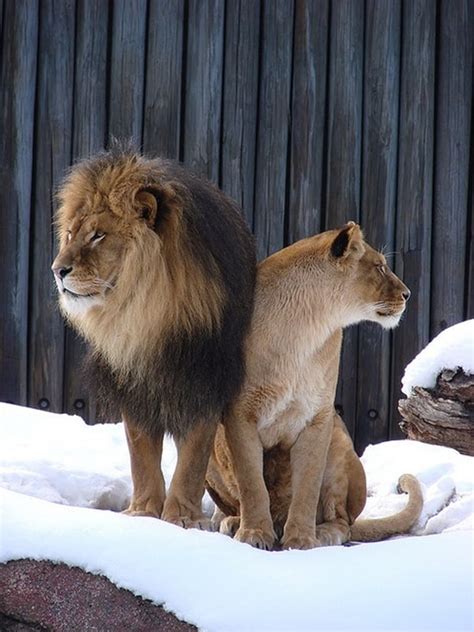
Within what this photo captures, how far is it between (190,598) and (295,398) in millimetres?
1354

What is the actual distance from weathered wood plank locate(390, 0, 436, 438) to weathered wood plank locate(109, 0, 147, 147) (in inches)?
53.0

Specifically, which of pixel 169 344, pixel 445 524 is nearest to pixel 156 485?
pixel 169 344

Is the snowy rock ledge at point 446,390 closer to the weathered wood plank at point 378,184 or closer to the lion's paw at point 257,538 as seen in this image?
the lion's paw at point 257,538

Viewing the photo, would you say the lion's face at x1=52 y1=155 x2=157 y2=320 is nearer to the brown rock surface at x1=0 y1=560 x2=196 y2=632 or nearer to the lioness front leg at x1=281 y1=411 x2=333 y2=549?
the lioness front leg at x1=281 y1=411 x2=333 y2=549

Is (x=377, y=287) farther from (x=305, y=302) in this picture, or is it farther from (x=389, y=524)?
(x=389, y=524)

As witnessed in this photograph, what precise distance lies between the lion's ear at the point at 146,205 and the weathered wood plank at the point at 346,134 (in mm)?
2410

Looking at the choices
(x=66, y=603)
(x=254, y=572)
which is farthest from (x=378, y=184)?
(x=66, y=603)

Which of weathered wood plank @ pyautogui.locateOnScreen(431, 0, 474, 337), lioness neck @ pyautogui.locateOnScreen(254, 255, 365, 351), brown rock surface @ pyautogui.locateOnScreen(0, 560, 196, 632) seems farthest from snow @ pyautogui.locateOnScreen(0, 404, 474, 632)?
weathered wood plank @ pyautogui.locateOnScreen(431, 0, 474, 337)

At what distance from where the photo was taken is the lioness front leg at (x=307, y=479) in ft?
14.5

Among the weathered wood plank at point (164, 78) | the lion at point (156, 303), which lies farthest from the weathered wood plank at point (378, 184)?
the lion at point (156, 303)

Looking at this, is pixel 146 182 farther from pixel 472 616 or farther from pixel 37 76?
pixel 37 76

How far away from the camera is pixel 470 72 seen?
664cm

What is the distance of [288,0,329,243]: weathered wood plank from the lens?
257 inches

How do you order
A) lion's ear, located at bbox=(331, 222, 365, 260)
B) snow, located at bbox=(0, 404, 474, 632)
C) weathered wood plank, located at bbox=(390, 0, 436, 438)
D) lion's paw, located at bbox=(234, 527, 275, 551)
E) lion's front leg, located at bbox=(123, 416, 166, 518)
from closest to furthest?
snow, located at bbox=(0, 404, 474, 632), lion's paw, located at bbox=(234, 527, 275, 551), lion's front leg, located at bbox=(123, 416, 166, 518), lion's ear, located at bbox=(331, 222, 365, 260), weathered wood plank, located at bbox=(390, 0, 436, 438)
